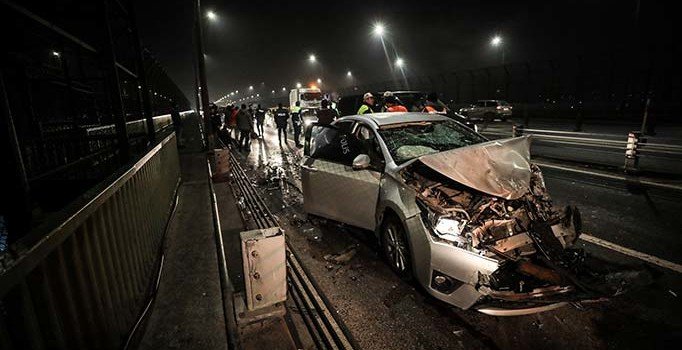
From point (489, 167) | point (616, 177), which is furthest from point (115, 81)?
point (616, 177)

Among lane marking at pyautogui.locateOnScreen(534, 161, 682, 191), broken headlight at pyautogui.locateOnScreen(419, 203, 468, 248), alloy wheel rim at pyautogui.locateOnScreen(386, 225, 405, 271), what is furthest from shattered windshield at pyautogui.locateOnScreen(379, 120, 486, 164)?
lane marking at pyautogui.locateOnScreen(534, 161, 682, 191)

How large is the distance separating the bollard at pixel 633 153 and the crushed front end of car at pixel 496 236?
595 cm

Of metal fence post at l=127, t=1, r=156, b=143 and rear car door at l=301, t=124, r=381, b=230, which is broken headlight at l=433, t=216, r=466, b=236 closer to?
rear car door at l=301, t=124, r=381, b=230

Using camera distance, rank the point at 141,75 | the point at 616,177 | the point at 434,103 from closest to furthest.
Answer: the point at 141,75 < the point at 616,177 < the point at 434,103

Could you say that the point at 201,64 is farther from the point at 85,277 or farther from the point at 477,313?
the point at 477,313

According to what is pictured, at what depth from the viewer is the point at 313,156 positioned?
580 centimetres

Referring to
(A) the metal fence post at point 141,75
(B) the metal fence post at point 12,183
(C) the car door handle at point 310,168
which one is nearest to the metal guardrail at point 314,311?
(C) the car door handle at point 310,168

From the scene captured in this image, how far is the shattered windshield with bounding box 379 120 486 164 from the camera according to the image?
15.3ft

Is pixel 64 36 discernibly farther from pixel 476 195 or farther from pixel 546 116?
pixel 546 116

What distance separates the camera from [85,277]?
2.23 metres

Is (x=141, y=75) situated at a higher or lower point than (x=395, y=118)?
higher

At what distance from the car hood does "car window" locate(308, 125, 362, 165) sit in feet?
4.44

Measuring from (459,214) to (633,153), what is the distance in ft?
24.5

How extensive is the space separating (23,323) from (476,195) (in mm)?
3638
